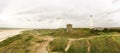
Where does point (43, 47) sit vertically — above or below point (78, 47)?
below

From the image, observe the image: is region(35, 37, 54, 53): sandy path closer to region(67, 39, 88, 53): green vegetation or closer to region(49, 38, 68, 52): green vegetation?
region(49, 38, 68, 52): green vegetation

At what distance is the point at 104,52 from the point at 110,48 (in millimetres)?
2158

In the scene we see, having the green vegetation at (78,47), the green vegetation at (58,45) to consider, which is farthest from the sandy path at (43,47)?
the green vegetation at (78,47)

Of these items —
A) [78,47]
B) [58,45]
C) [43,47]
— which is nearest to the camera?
[78,47]

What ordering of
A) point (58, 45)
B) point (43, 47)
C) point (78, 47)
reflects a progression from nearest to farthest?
point (78, 47) < point (58, 45) < point (43, 47)

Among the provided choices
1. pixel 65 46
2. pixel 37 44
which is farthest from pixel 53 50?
pixel 37 44

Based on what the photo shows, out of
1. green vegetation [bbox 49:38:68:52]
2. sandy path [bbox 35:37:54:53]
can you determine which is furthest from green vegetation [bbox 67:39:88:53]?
sandy path [bbox 35:37:54:53]

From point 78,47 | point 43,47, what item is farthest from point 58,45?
point 78,47

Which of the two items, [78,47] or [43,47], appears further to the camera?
[43,47]

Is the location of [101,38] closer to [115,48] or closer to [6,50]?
[115,48]

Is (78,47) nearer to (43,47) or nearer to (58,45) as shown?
(58,45)

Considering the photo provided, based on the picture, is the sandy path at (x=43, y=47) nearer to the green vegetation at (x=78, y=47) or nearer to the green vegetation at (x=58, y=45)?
the green vegetation at (x=58, y=45)

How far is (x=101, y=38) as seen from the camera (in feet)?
292

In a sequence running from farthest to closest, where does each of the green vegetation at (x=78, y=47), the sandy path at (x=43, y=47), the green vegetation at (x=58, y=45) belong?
the sandy path at (x=43, y=47) → the green vegetation at (x=58, y=45) → the green vegetation at (x=78, y=47)
